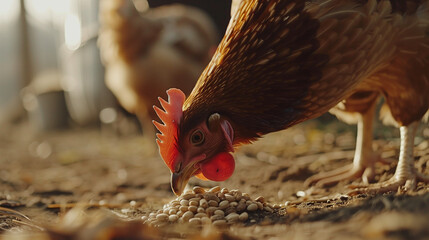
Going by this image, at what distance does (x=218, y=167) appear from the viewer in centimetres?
186

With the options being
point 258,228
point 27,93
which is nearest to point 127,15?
point 258,228

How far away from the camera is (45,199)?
2660 mm

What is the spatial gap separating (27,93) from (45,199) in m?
6.03

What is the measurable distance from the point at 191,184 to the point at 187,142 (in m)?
1.17

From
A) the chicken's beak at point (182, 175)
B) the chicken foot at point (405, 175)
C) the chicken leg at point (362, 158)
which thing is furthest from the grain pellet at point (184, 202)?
the chicken leg at point (362, 158)

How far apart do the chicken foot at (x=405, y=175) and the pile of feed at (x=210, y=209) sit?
1.60 ft

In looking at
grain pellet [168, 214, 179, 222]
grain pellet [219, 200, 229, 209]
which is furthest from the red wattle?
grain pellet [168, 214, 179, 222]

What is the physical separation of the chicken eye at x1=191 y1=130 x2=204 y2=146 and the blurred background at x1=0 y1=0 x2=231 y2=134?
2.72 metres

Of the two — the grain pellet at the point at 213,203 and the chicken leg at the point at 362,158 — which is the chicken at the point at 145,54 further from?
the grain pellet at the point at 213,203

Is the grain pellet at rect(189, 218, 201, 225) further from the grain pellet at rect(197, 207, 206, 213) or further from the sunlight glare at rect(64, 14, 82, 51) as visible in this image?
the sunlight glare at rect(64, 14, 82, 51)

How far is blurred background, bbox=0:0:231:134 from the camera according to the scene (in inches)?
263

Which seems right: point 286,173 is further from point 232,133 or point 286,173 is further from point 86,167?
point 86,167

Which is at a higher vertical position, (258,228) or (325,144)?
(325,144)

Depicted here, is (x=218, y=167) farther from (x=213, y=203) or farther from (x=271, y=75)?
(x=271, y=75)
